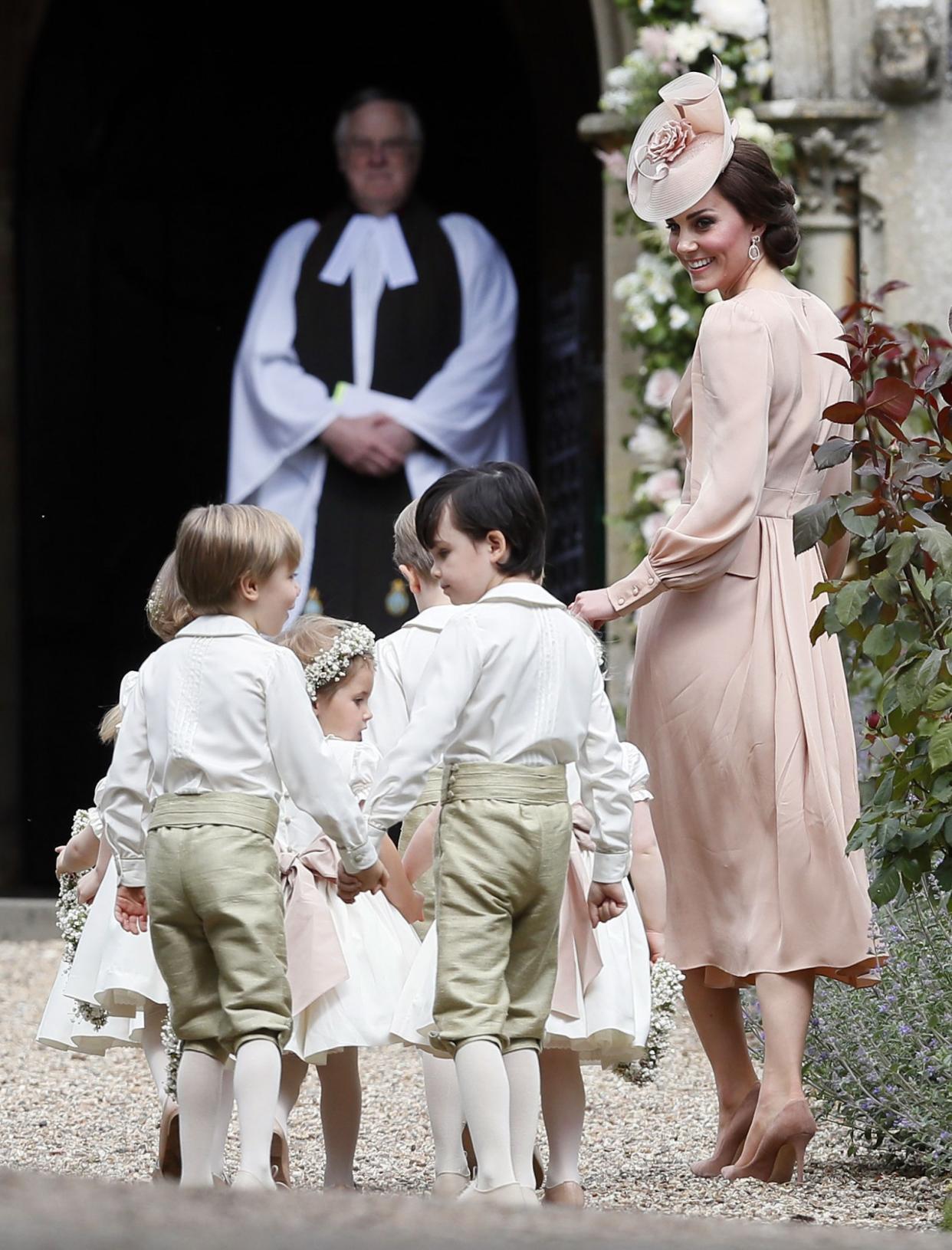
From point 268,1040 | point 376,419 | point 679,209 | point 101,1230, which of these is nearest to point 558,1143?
point 268,1040

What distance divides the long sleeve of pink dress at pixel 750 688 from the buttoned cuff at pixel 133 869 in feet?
3.15

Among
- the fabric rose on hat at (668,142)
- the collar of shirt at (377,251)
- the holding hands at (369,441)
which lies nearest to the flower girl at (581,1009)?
the fabric rose on hat at (668,142)

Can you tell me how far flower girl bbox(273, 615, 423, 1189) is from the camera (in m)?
3.76

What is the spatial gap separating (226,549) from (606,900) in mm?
863

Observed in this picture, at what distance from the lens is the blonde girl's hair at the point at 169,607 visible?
3.94 meters

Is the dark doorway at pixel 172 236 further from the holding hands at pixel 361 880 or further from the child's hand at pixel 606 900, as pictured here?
the holding hands at pixel 361 880

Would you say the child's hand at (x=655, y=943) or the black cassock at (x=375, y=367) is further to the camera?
the black cassock at (x=375, y=367)

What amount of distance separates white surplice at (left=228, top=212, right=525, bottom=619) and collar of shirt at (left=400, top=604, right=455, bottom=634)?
388cm

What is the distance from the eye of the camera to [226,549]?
3494 millimetres

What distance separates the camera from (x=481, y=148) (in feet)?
27.9

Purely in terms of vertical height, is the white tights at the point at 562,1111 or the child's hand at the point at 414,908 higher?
the child's hand at the point at 414,908

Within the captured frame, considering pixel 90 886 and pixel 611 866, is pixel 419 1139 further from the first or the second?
pixel 611 866

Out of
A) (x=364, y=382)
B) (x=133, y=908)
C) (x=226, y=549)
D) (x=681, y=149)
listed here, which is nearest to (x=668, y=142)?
(x=681, y=149)

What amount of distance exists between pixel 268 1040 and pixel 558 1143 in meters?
0.58
